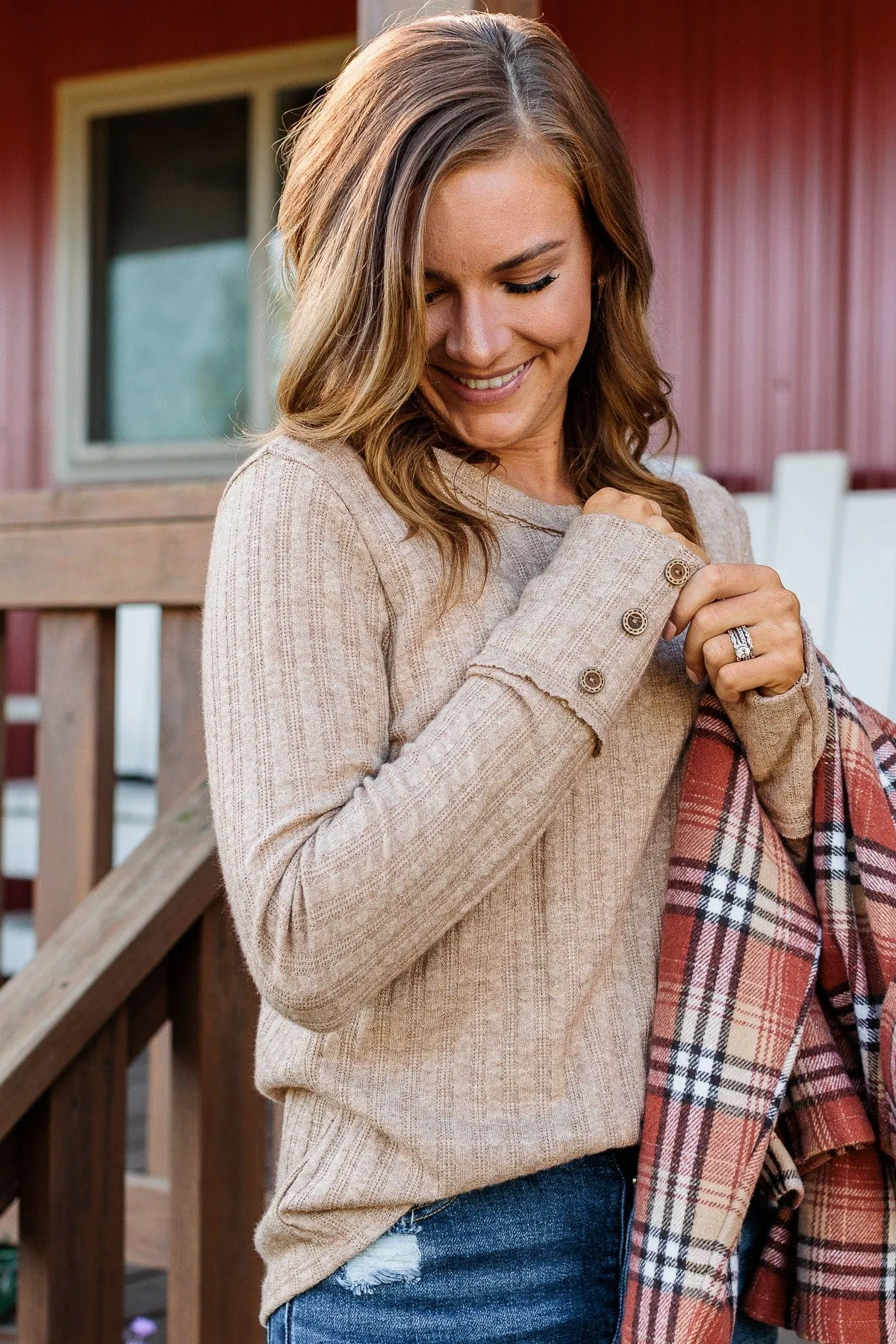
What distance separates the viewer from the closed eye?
1.18 metres

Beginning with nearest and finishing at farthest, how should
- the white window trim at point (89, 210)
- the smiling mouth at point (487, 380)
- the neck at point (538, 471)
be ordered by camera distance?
the smiling mouth at point (487, 380)
the neck at point (538, 471)
the white window trim at point (89, 210)

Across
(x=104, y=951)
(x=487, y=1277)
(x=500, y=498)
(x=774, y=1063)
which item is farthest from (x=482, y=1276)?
(x=104, y=951)

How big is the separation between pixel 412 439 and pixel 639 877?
0.40m

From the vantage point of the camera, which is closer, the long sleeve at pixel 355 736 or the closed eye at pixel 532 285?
the long sleeve at pixel 355 736

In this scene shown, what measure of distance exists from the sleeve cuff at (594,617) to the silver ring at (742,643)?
0.06 meters

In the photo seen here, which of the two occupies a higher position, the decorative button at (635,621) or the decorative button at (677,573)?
the decorative button at (677,573)

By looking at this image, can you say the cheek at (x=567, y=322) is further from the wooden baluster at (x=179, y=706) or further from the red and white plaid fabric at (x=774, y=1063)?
the wooden baluster at (x=179, y=706)

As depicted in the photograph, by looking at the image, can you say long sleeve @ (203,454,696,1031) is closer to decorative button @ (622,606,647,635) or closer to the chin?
decorative button @ (622,606,647,635)

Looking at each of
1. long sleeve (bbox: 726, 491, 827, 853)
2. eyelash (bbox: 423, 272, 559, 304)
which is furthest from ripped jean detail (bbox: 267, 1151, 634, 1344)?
eyelash (bbox: 423, 272, 559, 304)

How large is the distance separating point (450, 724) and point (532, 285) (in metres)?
0.40

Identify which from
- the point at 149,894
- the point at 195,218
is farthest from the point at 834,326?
the point at 149,894

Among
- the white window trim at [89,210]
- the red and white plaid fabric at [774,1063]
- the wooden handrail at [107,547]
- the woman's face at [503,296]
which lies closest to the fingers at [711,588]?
the red and white plaid fabric at [774,1063]

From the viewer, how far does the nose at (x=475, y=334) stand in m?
1.16

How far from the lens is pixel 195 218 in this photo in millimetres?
5160
